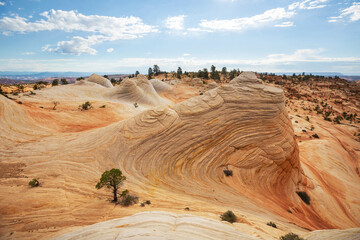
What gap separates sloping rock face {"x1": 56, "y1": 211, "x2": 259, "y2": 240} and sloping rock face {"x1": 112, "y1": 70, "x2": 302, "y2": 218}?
Answer: 530cm

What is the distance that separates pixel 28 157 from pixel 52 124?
9078mm

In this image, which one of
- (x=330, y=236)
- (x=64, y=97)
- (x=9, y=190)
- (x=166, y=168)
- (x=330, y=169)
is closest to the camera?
(x=330, y=236)

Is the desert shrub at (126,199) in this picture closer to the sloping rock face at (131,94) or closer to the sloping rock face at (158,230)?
the sloping rock face at (158,230)

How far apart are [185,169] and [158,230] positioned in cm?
743

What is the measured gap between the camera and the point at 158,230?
5.89m

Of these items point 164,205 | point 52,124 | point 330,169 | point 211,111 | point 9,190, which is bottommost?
point 330,169

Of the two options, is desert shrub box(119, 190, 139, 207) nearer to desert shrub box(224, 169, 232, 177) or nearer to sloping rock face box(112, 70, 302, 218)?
sloping rock face box(112, 70, 302, 218)

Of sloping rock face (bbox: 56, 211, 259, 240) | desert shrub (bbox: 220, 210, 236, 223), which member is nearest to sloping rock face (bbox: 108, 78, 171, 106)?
desert shrub (bbox: 220, 210, 236, 223)

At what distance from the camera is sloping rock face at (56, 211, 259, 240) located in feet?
18.5

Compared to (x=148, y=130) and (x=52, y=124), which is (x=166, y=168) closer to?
(x=148, y=130)

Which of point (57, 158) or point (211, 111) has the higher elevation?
point (211, 111)

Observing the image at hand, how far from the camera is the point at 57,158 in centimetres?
1353

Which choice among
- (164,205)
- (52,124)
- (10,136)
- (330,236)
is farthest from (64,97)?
(330,236)

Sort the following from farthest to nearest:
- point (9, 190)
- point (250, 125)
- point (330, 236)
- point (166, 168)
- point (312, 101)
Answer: point (312, 101), point (250, 125), point (166, 168), point (9, 190), point (330, 236)
